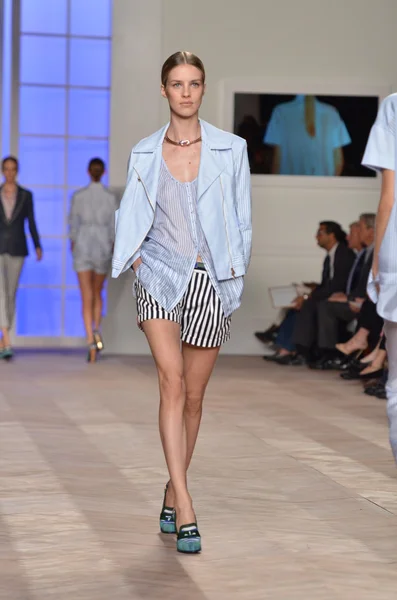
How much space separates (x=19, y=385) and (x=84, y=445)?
2771 mm

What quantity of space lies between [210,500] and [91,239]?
6230 mm

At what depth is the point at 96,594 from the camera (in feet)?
9.97

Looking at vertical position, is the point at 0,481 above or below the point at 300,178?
below

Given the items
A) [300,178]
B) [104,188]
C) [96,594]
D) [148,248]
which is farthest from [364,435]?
[300,178]

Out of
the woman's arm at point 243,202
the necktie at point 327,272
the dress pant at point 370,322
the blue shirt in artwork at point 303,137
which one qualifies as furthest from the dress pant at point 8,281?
the woman's arm at point 243,202

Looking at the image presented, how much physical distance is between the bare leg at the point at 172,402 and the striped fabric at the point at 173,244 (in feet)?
0.38

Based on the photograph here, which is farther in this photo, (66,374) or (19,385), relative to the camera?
(66,374)

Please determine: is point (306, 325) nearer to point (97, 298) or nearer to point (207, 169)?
point (97, 298)

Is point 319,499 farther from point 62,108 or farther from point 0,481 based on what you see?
point 62,108

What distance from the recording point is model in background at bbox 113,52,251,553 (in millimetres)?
3564

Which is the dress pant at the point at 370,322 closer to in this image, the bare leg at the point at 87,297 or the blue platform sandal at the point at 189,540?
the bare leg at the point at 87,297

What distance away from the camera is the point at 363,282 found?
8.97m

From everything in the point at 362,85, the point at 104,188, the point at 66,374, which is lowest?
the point at 66,374

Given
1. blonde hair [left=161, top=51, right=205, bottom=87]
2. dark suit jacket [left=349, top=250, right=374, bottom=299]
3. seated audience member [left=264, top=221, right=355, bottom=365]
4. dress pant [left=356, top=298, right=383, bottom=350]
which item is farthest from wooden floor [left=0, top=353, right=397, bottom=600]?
seated audience member [left=264, top=221, right=355, bottom=365]
